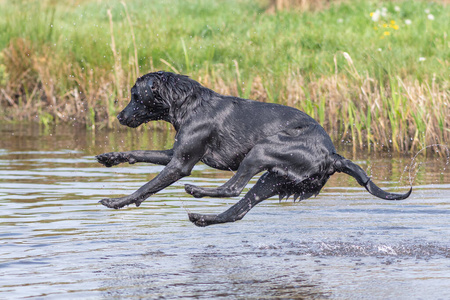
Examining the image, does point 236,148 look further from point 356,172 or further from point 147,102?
point 356,172

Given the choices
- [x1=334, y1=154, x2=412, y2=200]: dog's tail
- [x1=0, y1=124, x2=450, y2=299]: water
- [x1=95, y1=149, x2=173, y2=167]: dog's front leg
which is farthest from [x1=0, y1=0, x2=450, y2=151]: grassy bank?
[x1=95, y1=149, x2=173, y2=167]: dog's front leg

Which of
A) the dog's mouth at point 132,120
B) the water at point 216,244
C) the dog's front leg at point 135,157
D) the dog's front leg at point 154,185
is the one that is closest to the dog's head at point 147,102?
the dog's mouth at point 132,120

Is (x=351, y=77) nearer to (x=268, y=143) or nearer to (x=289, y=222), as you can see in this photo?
(x=289, y=222)

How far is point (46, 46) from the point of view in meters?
15.4

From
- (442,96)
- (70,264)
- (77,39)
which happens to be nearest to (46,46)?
(77,39)

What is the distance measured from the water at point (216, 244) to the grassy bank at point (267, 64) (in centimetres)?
177

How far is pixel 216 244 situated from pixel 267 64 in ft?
32.3

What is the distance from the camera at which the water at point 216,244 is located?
5.11 m

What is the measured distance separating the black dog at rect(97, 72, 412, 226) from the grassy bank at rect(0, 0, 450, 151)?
15.0 ft

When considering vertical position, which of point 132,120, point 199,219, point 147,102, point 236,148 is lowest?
point 199,219

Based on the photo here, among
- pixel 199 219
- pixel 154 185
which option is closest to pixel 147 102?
pixel 154 185

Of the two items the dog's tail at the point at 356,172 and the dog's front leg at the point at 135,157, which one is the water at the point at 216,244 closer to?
the dog's tail at the point at 356,172

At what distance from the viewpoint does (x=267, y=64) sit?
52.3ft

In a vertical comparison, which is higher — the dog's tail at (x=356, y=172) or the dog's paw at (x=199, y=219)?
the dog's tail at (x=356, y=172)
